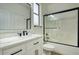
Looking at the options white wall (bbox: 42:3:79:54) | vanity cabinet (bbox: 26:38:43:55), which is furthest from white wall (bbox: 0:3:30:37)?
white wall (bbox: 42:3:79:54)

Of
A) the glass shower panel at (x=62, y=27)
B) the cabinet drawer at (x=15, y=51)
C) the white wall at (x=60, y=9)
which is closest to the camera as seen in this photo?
the cabinet drawer at (x=15, y=51)

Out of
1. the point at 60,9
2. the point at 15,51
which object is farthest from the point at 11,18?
the point at 60,9

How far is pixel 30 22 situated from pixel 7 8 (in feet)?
3.18

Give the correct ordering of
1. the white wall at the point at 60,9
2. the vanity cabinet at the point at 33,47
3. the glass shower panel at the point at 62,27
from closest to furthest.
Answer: the vanity cabinet at the point at 33,47 < the white wall at the point at 60,9 < the glass shower panel at the point at 62,27

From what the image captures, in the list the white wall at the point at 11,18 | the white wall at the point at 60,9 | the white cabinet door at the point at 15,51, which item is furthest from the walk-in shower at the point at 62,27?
the white cabinet door at the point at 15,51

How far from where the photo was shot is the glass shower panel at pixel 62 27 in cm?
264

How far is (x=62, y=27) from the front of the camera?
2.93 metres

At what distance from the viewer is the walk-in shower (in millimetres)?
2615

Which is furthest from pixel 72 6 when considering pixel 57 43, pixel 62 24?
pixel 57 43

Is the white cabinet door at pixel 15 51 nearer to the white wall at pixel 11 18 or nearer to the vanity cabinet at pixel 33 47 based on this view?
the vanity cabinet at pixel 33 47

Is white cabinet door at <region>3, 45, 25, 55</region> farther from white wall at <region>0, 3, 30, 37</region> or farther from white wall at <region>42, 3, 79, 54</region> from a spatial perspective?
white wall at <region>42, 3, 79, 54</region>
